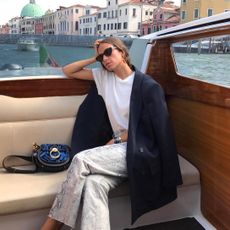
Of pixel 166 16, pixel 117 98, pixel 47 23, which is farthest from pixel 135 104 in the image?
pixel 166 16

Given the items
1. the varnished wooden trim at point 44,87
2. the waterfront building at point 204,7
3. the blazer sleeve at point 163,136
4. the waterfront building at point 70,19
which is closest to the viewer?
the blazer sleeve at point 163,136

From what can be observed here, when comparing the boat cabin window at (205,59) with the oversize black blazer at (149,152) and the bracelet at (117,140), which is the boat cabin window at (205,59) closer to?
the oversize black blazer at (149,152)

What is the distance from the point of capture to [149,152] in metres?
1.94

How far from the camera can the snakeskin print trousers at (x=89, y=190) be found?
1719mm

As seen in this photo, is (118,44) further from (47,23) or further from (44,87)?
(47,23)

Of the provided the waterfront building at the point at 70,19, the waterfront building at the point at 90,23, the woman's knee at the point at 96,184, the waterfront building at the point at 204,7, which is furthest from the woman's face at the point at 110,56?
the waterfront building at the point at 90,23

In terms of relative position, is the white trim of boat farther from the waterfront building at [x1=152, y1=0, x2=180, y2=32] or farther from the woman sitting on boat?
the waterfront building at [x1=152, y1=0, x2=180, y2=32]

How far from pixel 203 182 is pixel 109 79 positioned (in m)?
0.90

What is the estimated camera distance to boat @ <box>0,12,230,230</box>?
76.1 inches

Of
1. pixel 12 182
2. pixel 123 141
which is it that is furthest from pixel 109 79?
pixel 12 182

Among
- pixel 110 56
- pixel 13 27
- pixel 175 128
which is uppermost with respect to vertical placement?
pixel 13 27

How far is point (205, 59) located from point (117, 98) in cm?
71

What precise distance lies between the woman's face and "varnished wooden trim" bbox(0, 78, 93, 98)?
1.27ft

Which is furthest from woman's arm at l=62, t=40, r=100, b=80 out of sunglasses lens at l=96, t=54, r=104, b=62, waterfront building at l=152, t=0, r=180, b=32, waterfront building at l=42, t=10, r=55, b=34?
→ waterfront building at l=152, t=0, r=180, b=32
